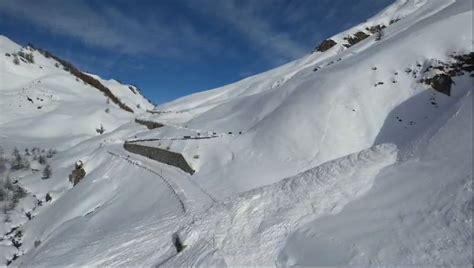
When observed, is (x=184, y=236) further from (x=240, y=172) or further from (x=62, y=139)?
(x=62, y=139)

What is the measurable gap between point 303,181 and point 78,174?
24.6 metres

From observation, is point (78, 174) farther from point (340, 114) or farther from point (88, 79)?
point (88, 79)

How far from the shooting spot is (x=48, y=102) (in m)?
62.2

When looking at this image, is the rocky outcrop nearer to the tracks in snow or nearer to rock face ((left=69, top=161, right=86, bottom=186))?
the tracks in snow

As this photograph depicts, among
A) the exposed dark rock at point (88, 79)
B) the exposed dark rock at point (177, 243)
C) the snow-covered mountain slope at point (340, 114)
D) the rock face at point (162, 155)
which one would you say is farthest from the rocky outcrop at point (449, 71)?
the exposed dark rock at point (88, 79)

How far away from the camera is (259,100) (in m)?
27.0

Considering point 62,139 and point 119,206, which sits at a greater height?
point 62,139

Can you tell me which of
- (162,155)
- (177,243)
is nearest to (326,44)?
(162,155)

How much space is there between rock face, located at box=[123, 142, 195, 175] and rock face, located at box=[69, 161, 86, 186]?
151 inches

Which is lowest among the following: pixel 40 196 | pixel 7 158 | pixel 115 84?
pixel 40 196

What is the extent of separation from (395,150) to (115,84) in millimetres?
78567

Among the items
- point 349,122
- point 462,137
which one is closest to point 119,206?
point 349,122

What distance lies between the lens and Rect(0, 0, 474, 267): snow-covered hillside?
26.3 feet

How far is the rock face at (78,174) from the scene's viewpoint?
31.3 metres
